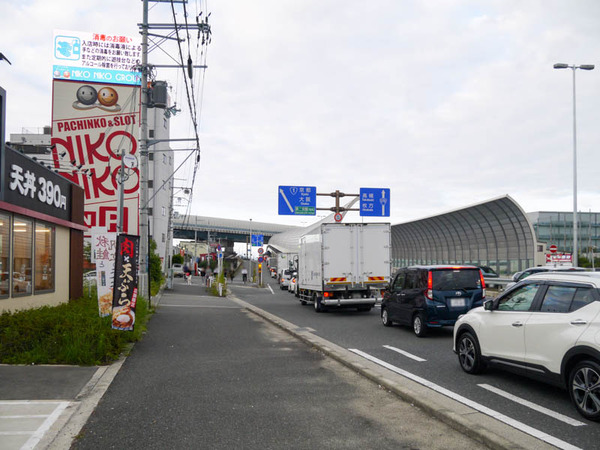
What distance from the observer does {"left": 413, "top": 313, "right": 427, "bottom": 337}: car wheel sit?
1180 centimetres

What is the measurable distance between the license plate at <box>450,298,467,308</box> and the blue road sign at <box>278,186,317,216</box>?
17.8 metres

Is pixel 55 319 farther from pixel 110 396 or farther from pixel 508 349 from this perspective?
pixel 508 349

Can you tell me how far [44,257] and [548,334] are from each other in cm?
1236

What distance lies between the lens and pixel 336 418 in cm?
560

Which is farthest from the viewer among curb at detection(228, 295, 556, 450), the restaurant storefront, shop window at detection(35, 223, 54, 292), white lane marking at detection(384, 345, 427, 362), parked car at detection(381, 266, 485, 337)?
shop window at detection(35, 223, 54, 292)

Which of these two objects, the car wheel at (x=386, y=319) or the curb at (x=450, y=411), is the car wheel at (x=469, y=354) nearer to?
the curb at (x=450, y=411)

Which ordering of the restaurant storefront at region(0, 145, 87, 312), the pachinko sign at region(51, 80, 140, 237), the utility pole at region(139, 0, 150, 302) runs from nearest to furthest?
the restaurant storefront at region(0, 145, 87, 312)
the utility pole at region(139, 0, 150, 302)
the pachinko sign at region(51, 80, 140, 237)

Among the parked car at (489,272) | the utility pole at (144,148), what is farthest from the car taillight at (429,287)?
the parked car at (489,272)

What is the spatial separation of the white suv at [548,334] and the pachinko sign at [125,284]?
613 cm

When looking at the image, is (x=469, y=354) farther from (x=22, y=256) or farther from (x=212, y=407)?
(x=22, y=256)

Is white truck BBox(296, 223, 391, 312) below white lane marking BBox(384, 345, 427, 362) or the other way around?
the other way around

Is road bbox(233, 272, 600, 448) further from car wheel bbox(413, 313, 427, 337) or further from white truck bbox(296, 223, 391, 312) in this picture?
white truck bbox(296, 223, 391, 312)

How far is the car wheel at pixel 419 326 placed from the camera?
11798 mm

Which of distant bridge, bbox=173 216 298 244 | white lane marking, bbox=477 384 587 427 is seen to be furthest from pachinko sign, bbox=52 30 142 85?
distant bridge, bbox=173 216 298 244
